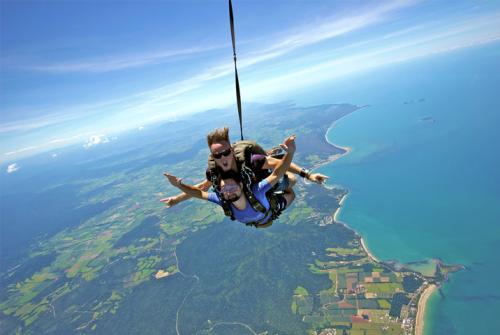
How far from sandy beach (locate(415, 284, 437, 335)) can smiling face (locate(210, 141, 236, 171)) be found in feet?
90.2

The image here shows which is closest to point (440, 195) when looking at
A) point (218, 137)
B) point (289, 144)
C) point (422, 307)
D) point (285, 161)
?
point (422, 307)

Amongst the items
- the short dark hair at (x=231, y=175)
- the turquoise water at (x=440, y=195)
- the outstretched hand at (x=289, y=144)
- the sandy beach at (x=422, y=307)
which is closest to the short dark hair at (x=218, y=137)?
the short dark hair at (x=231, y=175)

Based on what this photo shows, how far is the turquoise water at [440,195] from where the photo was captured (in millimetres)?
25453

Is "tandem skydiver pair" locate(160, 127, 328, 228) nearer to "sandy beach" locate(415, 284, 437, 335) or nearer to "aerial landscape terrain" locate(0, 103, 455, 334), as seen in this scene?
"aerial landscape terrain" locate(0, 103, 455, 334)

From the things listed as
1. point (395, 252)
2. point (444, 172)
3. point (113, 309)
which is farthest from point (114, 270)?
point (444, 172)

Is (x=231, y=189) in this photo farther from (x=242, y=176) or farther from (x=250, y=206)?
(x=250, y=206)

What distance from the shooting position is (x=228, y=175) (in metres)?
2.90

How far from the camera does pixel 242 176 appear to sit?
2939 millimetres

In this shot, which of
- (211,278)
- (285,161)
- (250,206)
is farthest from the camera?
(211,278)

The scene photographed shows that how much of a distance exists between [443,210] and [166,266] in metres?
46.7

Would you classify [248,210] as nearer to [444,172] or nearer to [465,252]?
[465,252]

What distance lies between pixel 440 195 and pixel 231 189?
178ft

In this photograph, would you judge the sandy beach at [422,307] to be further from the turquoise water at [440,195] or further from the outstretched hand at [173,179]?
the outstretched hand at [173,179]

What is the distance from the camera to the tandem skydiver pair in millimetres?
2738
